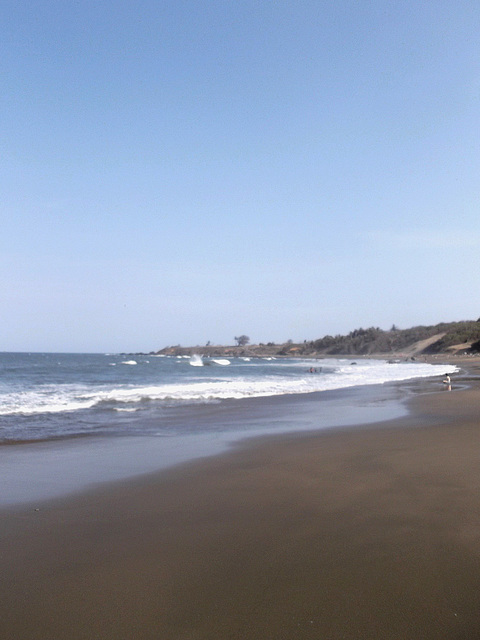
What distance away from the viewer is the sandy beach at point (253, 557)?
9.76ft

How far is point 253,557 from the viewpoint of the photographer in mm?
3883

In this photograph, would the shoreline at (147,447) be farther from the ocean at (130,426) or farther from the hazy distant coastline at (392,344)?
the hazy distant coastline at (392,344)

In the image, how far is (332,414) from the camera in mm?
14195

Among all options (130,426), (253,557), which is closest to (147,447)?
(130,426)

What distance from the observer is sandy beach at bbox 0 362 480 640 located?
2.97 m

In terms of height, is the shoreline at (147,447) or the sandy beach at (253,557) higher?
the sandy beach at (253,557)

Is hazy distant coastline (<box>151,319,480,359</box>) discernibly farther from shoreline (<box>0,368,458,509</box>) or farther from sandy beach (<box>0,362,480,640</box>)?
sandy beach (<box>0,362,480,640</box>)

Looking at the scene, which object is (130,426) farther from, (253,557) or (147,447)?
(253,557)

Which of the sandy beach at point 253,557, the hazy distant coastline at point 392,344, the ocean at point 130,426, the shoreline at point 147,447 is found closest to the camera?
the sandy beach at point 253,557

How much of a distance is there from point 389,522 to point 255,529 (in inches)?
50.9

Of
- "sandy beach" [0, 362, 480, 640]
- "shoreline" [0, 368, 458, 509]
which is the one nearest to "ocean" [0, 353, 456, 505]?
"shoreline" [0, 368, 458, 509]

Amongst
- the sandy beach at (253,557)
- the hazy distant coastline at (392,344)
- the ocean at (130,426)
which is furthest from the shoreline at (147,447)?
the hazy distant coastline at (392,344)

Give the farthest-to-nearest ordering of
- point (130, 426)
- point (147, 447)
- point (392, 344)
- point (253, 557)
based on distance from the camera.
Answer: point (392, 344) → point (130, 426) → point (147, 447) → point (253, 557)

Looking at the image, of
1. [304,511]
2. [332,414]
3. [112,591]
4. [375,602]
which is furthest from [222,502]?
[332,414]
